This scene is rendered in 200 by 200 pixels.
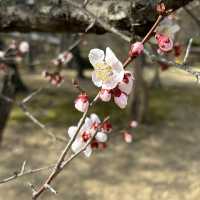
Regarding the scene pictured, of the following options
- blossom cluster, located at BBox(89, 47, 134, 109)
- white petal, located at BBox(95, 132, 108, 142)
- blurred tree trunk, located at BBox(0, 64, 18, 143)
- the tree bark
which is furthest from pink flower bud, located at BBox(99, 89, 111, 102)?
blurred tree trunk, located at BBox(0, 64, 18, 143)

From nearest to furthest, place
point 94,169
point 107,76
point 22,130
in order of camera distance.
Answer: point 107,76
point 94,169
point 22,130

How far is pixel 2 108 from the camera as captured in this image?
4297mm

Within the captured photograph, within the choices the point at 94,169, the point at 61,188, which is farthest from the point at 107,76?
the point at 94,169

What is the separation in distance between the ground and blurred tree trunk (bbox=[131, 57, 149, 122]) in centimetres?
16

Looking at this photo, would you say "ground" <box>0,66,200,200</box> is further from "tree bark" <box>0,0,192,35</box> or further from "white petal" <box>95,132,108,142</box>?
"tree bark" <box>0,0,192,35</box>

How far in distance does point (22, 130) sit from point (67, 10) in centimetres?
608

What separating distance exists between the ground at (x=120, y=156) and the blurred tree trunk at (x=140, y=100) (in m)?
0.16

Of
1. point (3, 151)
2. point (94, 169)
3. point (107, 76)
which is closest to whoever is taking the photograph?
point (107, 76)

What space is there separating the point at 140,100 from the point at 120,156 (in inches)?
63.3

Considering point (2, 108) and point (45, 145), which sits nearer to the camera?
point (2, 108)

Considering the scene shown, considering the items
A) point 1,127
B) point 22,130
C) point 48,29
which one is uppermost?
point 48,29

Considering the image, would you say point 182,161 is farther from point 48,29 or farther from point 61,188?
point 48,29

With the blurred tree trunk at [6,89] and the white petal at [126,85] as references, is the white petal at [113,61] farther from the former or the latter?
the blurred tree trunk at [6,89]

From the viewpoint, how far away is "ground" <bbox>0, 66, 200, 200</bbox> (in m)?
5.88
